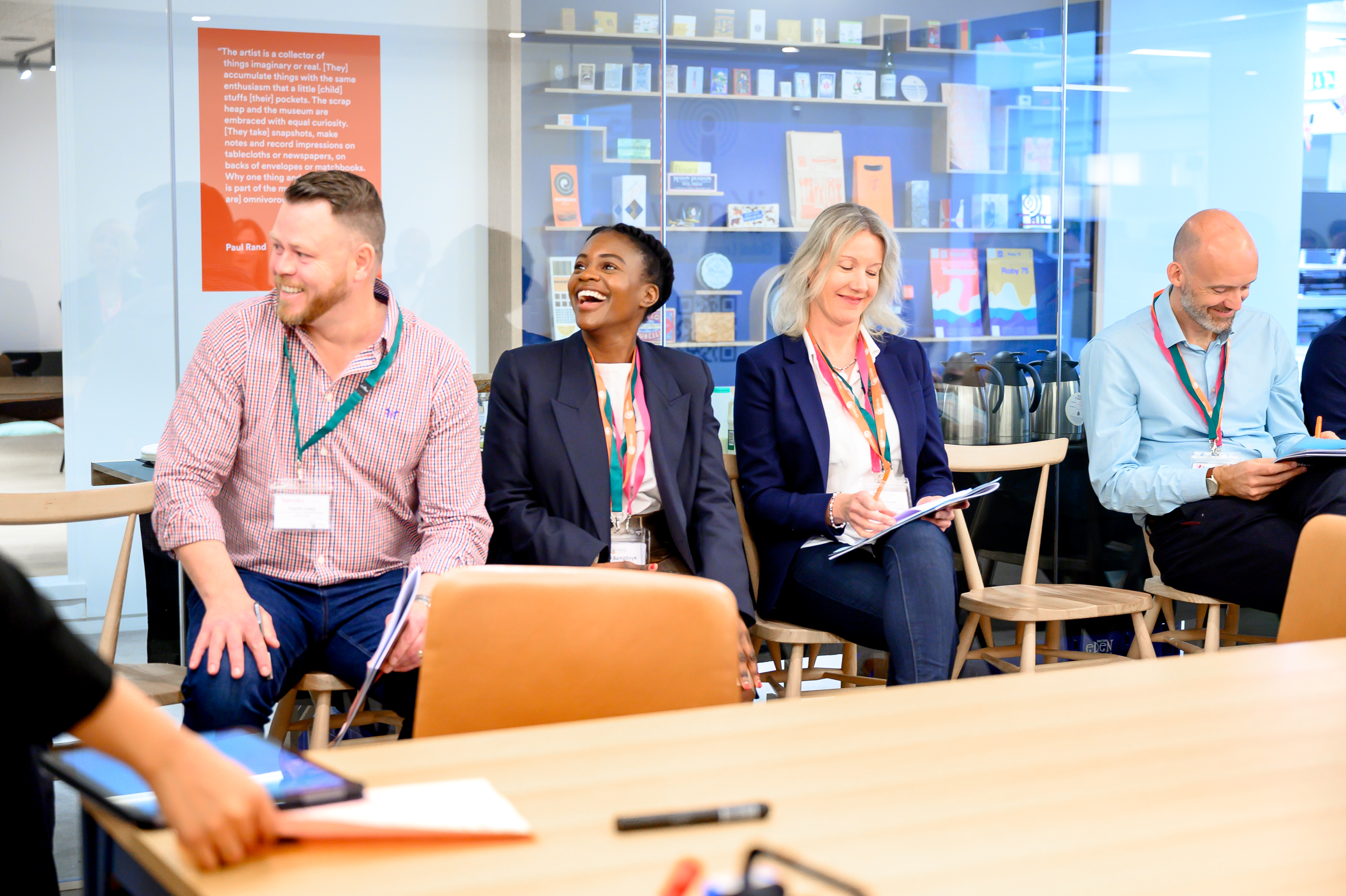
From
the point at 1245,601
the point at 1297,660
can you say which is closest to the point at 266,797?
the point at 1297,660

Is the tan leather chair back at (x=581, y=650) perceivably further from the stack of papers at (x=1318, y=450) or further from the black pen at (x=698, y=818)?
the stack of papers at (x=1318, y=450)

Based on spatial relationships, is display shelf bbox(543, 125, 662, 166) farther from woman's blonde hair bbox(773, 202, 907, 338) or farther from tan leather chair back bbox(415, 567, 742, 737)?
tan leather chair back bbox(415, 567, 742, 737)

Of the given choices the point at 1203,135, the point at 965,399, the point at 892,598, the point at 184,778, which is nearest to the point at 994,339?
the point at 965,399

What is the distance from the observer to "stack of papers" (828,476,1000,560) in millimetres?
2682

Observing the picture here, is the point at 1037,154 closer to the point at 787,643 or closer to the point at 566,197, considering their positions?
the point at 566,197

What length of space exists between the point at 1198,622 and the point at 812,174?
2089mm

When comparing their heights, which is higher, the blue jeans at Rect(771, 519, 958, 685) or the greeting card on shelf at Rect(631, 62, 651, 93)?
the greeting card on shelf at Rect(631, 62, 651, 93)

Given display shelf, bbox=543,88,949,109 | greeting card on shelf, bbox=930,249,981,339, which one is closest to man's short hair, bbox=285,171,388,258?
display shelf, bbox=543,88,949,109

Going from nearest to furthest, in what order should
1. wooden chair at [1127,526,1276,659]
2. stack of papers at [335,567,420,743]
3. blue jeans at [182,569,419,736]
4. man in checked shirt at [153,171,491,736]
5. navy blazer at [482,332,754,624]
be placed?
stack of papers at [335,567,420,743]
blue jeans at [182,569,419,736]
man in checked shirt at [153,171,491,736]
navy blazer at [482,332,754,624]
wooden chair at [1127,526,1276,659]

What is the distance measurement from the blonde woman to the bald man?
0.68 m

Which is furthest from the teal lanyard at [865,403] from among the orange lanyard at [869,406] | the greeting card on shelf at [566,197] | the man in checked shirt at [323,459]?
the greeting card on shelf at [566,197]

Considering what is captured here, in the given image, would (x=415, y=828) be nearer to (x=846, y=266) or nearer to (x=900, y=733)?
(x=900, y=733)

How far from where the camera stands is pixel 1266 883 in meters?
0.91

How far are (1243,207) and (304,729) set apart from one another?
13.4 feet
